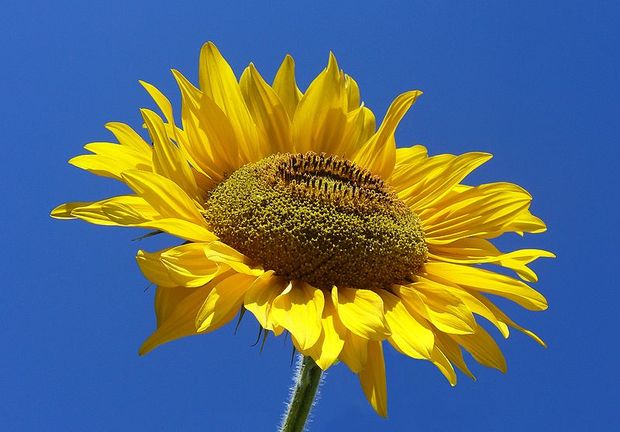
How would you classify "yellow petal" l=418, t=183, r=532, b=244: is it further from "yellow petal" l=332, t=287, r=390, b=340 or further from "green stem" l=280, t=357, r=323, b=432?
"green stem" l=280, t=357, r=323, b=432

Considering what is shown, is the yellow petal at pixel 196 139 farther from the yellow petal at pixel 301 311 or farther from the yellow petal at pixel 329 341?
the yellow petal at pixel 329 341

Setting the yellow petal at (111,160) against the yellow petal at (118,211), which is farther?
the yellow petal at (111,160)

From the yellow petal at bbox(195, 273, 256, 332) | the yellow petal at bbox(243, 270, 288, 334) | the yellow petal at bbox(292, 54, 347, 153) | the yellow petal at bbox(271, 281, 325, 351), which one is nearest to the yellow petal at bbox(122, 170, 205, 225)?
the yellow petal at bbox(195, 273, 256, 332)

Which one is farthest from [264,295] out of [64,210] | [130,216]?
[64,210]

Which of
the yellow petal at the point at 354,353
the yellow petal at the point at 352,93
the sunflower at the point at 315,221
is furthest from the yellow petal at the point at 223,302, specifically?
the yellow petal at the point at 352,93

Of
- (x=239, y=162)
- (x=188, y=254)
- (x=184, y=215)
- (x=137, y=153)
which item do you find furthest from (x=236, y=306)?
(x=239, y=162)

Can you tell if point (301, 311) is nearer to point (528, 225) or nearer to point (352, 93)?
point (528, 225)
